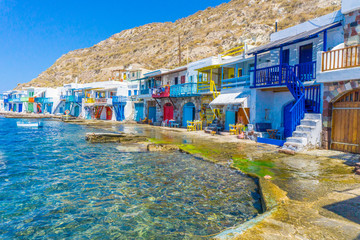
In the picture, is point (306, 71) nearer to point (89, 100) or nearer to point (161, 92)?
point (161, 92)

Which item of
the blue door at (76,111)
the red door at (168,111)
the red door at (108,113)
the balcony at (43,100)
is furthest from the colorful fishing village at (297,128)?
the balcony at (43,100)

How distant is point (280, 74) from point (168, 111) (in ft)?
63.9

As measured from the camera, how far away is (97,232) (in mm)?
4523

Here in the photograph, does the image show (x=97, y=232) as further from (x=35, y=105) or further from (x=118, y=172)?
(x=35, y=105)

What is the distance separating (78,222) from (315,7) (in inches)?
2273

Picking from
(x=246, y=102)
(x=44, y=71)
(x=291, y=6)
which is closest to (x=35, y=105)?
(x=44, y=71)

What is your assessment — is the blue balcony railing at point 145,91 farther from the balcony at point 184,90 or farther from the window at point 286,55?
the window at point 286,55

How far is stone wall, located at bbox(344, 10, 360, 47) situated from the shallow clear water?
29.8 ft

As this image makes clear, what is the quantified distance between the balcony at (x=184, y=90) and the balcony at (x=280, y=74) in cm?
987

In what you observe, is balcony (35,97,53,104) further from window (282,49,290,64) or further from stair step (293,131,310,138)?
stair step (293,131,310,138)

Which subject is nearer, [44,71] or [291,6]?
[291,6]

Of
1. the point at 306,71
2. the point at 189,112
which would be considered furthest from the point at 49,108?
the point at 306,71

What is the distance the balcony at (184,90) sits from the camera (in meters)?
25.0

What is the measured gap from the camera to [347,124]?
10.4 metres
